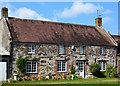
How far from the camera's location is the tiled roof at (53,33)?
90.9 feet

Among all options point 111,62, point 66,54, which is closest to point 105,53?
point 111,62

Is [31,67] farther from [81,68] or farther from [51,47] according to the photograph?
[81,68]

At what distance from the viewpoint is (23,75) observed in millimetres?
25812

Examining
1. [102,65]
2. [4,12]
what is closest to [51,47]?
[4,12]

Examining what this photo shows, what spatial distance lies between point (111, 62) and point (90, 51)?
477cm

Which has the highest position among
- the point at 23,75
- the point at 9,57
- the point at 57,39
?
the point at 57,39

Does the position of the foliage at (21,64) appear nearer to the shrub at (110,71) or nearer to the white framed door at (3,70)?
the white framed door at (3,70)

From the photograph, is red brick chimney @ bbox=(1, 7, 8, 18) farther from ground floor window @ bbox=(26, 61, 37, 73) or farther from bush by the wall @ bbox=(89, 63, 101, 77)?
bush by the wall @ bbox=(89, 63, 101, 77)

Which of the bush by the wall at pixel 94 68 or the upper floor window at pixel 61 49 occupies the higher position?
the upper floor window at pixel 61 49

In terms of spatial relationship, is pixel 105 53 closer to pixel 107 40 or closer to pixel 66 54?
pixel 107 40

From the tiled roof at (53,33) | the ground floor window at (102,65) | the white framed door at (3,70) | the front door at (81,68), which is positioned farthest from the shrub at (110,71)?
the white framed door at (3,70)

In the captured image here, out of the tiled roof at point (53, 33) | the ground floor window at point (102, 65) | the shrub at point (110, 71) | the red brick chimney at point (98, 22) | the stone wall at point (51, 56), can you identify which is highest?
the red brick chimney at point (98, 22)

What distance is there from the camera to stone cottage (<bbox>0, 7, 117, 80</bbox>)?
25969 mm

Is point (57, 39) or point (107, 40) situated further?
point (107, 40)
